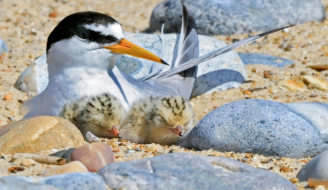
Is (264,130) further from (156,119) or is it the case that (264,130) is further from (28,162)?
(28,162)

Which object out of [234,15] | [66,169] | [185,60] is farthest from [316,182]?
[234,15]

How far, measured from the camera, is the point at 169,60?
5.03m

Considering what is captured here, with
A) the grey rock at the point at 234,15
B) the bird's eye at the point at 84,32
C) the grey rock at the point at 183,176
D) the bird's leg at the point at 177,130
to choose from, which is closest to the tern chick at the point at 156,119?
the bird's leg at the point at 177,130

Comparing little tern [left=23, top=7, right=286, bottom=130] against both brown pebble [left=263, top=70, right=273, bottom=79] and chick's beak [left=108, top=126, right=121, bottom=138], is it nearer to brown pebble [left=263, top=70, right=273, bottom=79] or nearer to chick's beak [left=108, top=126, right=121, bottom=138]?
chick's beak [left=108, top=126, right=121, bottom=138]

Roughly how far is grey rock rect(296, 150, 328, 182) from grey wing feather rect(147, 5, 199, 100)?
168 cm

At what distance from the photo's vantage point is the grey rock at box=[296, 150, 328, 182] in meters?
2.88

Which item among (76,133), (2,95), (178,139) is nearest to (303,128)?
(178,139)

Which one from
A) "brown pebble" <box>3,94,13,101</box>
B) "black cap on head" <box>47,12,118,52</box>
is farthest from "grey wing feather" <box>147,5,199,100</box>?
"brown pebble" <box>3,94,13,101</box>

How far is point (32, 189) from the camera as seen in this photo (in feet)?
7.95

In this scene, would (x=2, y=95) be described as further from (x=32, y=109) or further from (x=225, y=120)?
(x=225, y=120)

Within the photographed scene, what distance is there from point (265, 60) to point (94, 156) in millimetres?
3208

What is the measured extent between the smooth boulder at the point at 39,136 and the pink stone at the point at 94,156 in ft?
1.31

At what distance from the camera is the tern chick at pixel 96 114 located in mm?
3541

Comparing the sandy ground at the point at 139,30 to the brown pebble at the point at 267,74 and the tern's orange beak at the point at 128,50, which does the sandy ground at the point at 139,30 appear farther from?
the tern's orange beak at the point at 128,50
